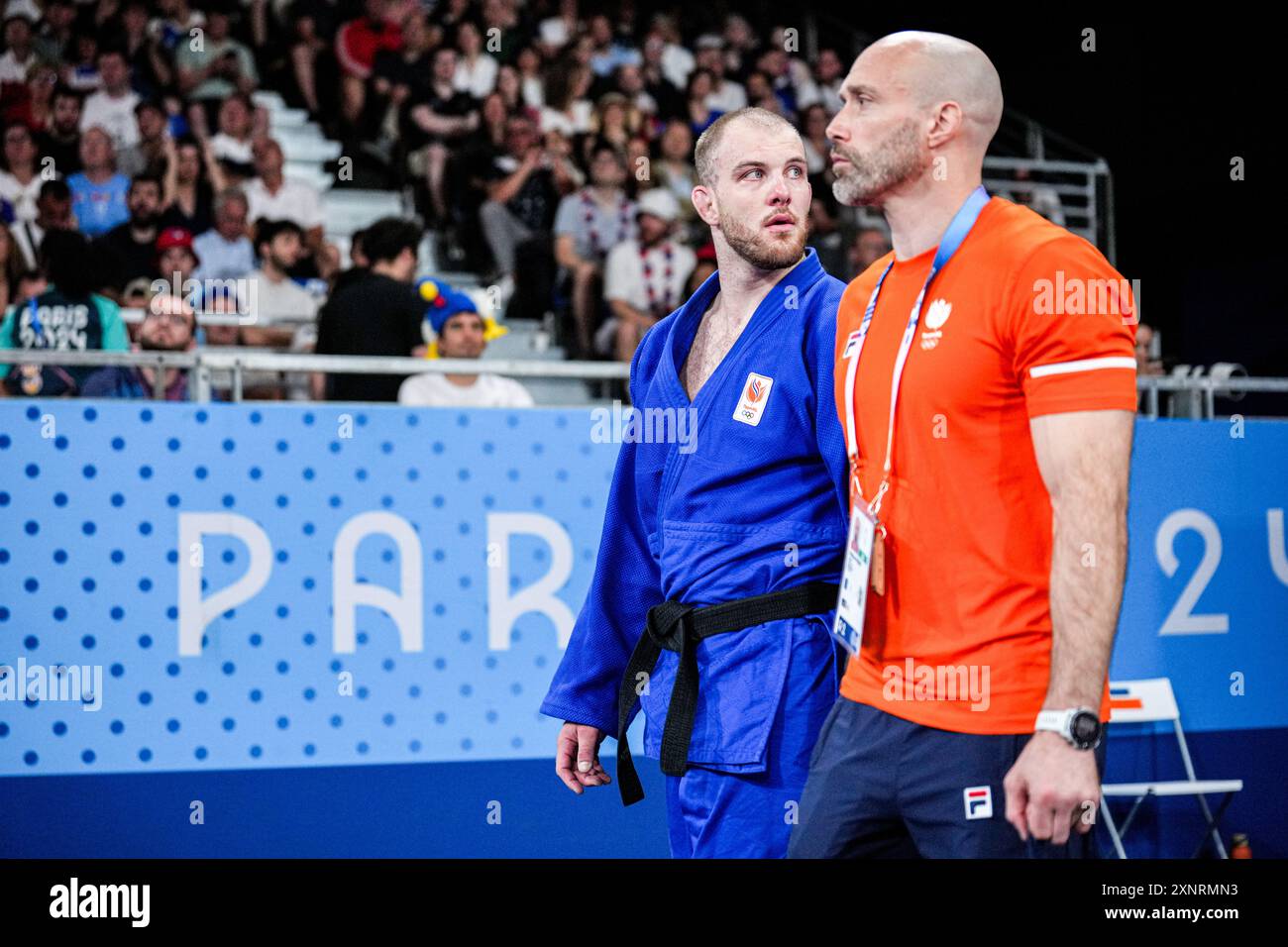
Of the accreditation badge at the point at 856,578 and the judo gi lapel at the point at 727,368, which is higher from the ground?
the judo gi lapel at the point at 727,368

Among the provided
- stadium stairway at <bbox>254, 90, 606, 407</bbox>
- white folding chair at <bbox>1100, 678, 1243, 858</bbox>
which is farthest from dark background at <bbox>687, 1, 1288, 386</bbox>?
white folding chair at <bbox>1100, 678, 1243, 858</bbox>

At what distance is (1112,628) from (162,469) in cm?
345

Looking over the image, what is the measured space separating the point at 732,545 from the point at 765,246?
623 mm

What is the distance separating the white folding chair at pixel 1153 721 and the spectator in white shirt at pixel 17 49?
6.97m

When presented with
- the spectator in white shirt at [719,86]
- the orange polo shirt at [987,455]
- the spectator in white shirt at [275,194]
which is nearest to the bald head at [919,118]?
the orange polo shirt at [987,455]

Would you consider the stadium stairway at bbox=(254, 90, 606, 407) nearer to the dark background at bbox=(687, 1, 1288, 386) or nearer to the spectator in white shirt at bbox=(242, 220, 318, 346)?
the spectator in white shirt at bbox=(242, 220, 318, 346)

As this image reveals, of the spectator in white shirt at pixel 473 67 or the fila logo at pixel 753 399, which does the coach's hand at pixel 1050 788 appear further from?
the spectator in white shirt at pixel 473 67

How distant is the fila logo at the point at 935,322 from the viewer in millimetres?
2072

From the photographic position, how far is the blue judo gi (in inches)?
103

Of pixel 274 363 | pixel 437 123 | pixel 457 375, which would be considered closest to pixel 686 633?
pixel 274 363

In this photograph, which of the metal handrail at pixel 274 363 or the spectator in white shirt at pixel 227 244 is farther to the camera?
the spectator in white shirt at pixel 227 244

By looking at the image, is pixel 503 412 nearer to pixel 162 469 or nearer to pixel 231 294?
pixel 162 469

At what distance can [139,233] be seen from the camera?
24.8ft

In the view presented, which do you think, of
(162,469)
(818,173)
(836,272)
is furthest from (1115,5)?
(162,469)
